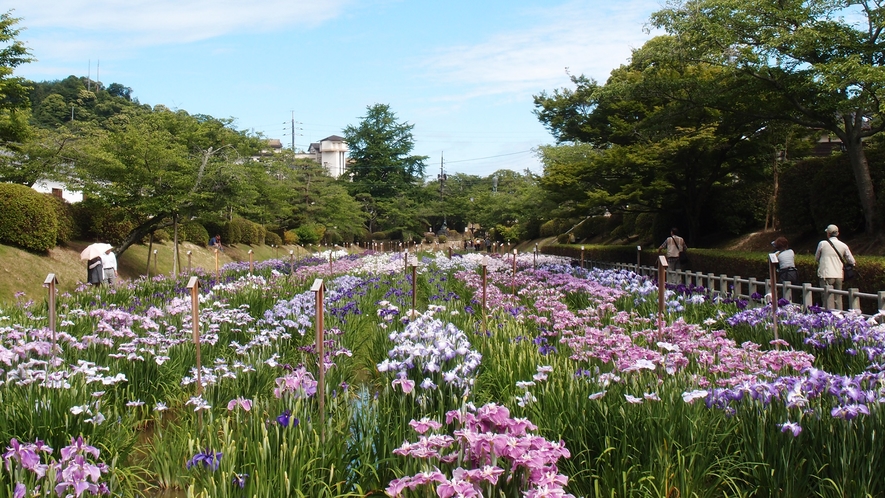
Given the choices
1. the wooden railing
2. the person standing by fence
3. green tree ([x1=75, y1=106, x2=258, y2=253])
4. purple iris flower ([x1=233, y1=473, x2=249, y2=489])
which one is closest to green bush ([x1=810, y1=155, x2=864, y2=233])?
the wooden railing

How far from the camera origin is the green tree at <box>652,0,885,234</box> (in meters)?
11.3

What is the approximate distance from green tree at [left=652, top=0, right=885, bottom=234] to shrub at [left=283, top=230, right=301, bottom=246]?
29450mm

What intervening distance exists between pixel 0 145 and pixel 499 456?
78.6 ft

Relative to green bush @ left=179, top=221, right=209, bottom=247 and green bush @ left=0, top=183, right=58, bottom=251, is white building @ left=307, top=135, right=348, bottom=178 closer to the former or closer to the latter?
green bush @ left=179, top=221, right=209, bottom=247

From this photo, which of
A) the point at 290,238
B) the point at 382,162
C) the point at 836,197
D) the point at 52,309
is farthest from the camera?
the point at 382,162

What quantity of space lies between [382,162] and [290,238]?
1910 cm

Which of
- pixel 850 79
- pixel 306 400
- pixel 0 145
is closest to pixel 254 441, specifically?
pixel 306 400

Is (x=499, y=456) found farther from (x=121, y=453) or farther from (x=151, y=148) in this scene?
(x=151, y=148)

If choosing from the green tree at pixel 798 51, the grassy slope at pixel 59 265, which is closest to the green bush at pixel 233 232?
the grassy slope at pixel 59 265

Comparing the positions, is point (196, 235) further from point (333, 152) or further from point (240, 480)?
point (333, 152)

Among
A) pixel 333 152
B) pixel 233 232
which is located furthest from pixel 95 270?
pixel 333 152

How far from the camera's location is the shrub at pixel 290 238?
129 feet

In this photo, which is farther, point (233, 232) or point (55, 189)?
point (233, 232)

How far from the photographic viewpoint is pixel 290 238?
39.2 m
